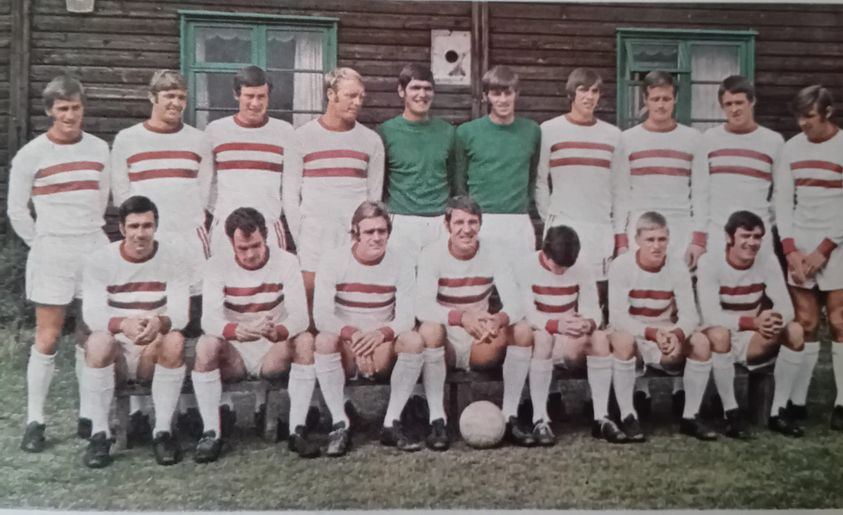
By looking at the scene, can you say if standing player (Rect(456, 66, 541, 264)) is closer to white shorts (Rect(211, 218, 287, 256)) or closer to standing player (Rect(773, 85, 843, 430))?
white shorts (Rect(211, 218, 287, 256))

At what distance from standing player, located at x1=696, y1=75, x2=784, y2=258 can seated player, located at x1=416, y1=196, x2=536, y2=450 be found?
2.10 feet

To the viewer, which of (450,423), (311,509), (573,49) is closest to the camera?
(311,509)

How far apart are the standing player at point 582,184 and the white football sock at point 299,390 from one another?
811mm

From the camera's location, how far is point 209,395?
6.40ft

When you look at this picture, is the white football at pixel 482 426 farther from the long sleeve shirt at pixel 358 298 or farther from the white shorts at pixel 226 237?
the white shorts at pixel 226 237

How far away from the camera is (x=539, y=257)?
82.3 inches

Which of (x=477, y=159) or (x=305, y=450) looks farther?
(x=477, y=159)

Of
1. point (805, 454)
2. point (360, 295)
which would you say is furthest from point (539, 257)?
point (805, 454)

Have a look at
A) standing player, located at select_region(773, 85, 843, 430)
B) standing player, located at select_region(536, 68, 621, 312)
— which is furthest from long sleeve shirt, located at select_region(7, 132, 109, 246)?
standing player, located at select_region(773, 85, 843, 430)

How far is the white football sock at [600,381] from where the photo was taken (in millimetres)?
2064

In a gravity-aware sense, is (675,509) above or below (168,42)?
below

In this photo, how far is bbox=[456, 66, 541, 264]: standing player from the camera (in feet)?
6.85

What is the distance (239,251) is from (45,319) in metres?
0.57

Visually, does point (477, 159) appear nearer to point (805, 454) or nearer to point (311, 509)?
point (311, 509)
